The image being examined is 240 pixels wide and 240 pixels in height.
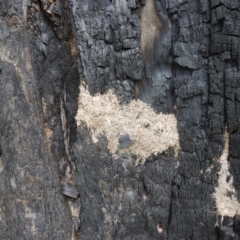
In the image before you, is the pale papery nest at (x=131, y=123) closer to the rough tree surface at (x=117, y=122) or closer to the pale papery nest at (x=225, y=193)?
the rough tree surface at (x=117, y=122)

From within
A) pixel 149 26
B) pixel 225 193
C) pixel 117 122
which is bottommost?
pixel 225 193

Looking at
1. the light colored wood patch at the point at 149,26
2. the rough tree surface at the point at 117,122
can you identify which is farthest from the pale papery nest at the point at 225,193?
the light colored wood patch at the point at 149,26

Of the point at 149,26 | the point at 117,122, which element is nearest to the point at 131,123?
the point at 117,122

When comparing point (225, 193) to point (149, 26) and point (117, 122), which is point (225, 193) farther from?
point (149, 26)

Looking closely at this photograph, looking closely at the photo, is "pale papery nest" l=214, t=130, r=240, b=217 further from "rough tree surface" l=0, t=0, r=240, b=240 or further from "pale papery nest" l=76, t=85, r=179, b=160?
"pale papery nest" l=76, t=85, r=179, b=160

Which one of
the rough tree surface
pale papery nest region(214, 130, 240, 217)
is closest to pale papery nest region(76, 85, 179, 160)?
the rough tree surface

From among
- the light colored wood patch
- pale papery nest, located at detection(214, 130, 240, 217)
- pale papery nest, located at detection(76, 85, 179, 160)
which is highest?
the light colored wood patch

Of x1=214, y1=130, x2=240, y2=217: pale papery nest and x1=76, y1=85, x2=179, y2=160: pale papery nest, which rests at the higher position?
x1=76, y1=85, x2=179, y2=160: pale papery nest
